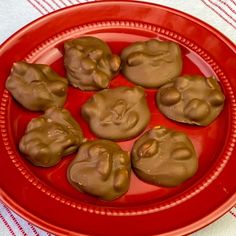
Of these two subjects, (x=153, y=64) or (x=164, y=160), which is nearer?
(x=164, y=160)

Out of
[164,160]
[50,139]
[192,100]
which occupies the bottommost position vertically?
[50,139]

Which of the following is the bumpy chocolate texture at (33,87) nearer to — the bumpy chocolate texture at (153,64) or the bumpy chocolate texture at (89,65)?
the bumpy chocolate texture at (89,65)

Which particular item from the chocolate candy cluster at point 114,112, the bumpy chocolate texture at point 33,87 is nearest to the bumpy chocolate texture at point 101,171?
the chocolate candy cluster at point 114,112

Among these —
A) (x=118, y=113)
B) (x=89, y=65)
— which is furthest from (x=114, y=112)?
(x=89, y=65)

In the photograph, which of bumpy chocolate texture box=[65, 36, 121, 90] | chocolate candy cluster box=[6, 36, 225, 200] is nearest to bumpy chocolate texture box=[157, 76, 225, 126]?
chocolate candy cluster box=[6, 36, 225, 200]

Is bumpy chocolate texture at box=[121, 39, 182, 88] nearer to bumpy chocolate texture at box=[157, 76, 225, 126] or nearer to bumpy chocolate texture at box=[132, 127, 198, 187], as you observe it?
bumpy chocolate texture at box=[157, 76, 225, 126]

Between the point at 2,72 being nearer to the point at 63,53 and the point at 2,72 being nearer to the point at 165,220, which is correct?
the point at 63,53

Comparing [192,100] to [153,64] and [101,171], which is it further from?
[101,171]

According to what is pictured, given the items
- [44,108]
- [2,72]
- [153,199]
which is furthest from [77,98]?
[153,199]
